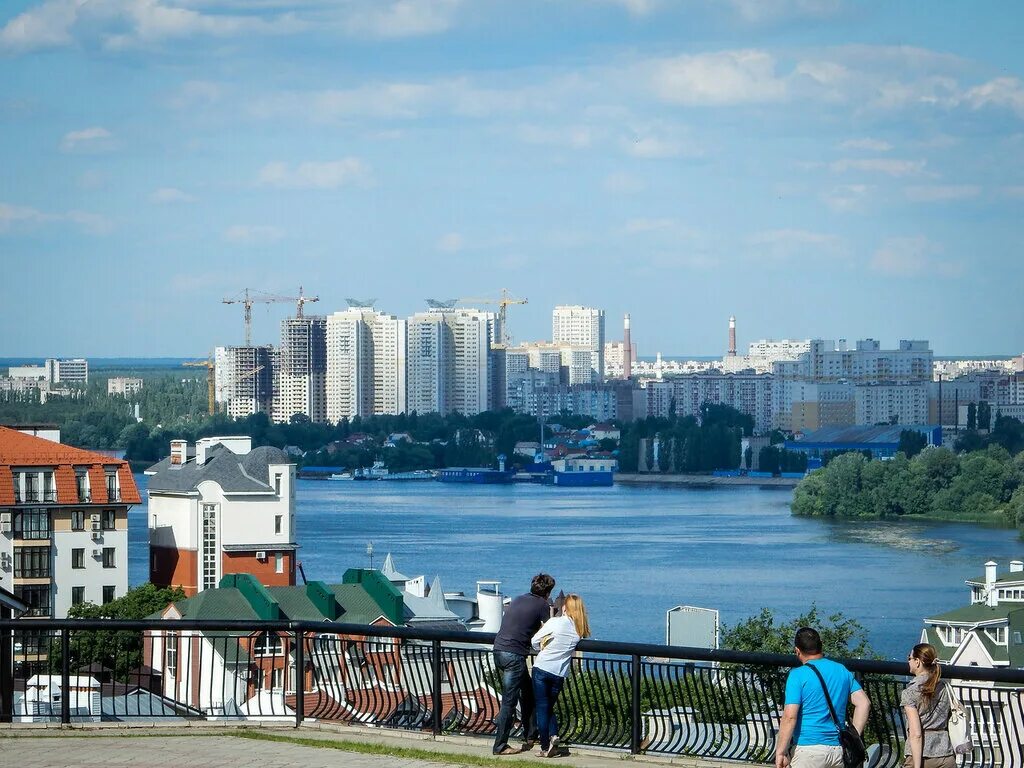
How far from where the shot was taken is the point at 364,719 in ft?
10.4

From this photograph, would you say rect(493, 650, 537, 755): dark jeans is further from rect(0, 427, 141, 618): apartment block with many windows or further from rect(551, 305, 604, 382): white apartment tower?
rect(551, 305, 604, 382): white apartment tower

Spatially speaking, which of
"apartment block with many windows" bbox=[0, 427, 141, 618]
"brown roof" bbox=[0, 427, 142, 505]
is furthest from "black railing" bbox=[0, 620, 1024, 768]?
"brown roof" bbox=[0, 427, 142, 505]

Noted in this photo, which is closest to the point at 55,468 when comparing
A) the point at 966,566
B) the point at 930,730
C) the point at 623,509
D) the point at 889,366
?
the point at 930,730

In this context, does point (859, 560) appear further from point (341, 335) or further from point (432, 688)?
point (341, 335)

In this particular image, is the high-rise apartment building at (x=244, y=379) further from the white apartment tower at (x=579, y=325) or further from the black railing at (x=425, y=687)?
the black railing at (x=425, y=687)

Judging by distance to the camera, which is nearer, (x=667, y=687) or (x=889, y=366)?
(x=667, y=687)

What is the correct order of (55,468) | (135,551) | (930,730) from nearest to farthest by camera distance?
(930,730), (55,468), (135,551)

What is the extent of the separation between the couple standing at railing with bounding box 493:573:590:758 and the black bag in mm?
618

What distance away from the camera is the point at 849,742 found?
2.30 meters

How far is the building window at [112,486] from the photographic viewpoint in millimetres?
10852

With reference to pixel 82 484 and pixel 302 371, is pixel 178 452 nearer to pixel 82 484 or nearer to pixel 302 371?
pixel 82 484

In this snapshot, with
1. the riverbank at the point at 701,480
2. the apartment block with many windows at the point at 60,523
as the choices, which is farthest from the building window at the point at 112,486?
the riverbank at the point at 701,480

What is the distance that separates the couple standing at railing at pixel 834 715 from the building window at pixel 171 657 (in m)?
1.34

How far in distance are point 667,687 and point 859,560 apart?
19.1 meters
